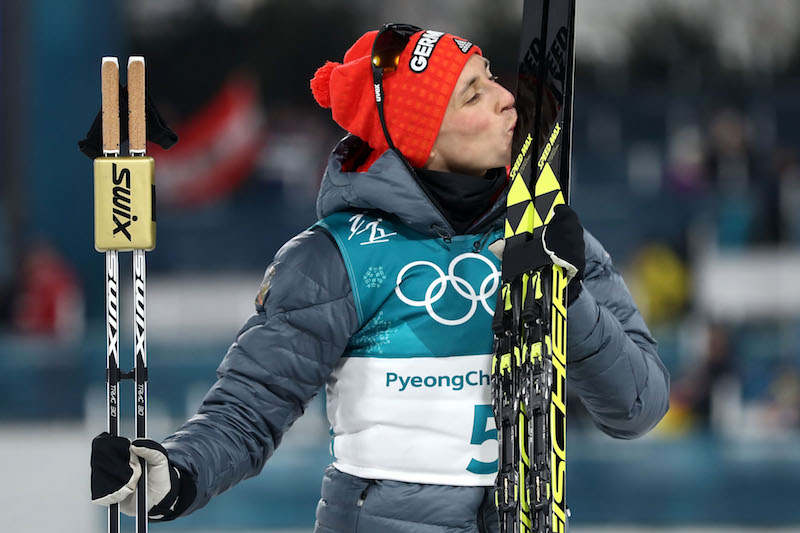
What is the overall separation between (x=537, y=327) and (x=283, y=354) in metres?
0.37

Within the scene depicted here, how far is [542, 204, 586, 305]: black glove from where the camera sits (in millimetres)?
1391

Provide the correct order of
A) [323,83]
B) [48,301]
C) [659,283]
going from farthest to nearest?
1. [48,301]
2. [659,283]
3. [323,83]

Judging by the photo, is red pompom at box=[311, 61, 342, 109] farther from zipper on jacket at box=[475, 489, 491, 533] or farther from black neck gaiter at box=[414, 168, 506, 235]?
zipper on jacket at box=[475, 489, 491, 533]

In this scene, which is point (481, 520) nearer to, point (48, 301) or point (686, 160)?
point (48, 301)

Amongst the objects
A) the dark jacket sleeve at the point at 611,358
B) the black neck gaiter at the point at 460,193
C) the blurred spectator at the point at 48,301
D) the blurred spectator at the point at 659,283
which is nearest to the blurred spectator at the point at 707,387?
the blurred spectator at the point at 659,283

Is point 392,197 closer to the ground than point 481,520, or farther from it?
farther from it

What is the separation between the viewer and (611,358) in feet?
4.91

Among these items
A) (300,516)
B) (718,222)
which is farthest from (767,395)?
(300,516)

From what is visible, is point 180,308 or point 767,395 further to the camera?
point 180,308

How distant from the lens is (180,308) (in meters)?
7.06

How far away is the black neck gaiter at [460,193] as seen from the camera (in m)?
1.57

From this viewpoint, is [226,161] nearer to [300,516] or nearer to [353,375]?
[300,516]

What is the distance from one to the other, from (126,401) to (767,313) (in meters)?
3.84

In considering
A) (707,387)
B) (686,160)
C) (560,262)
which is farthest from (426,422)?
(686,160)
